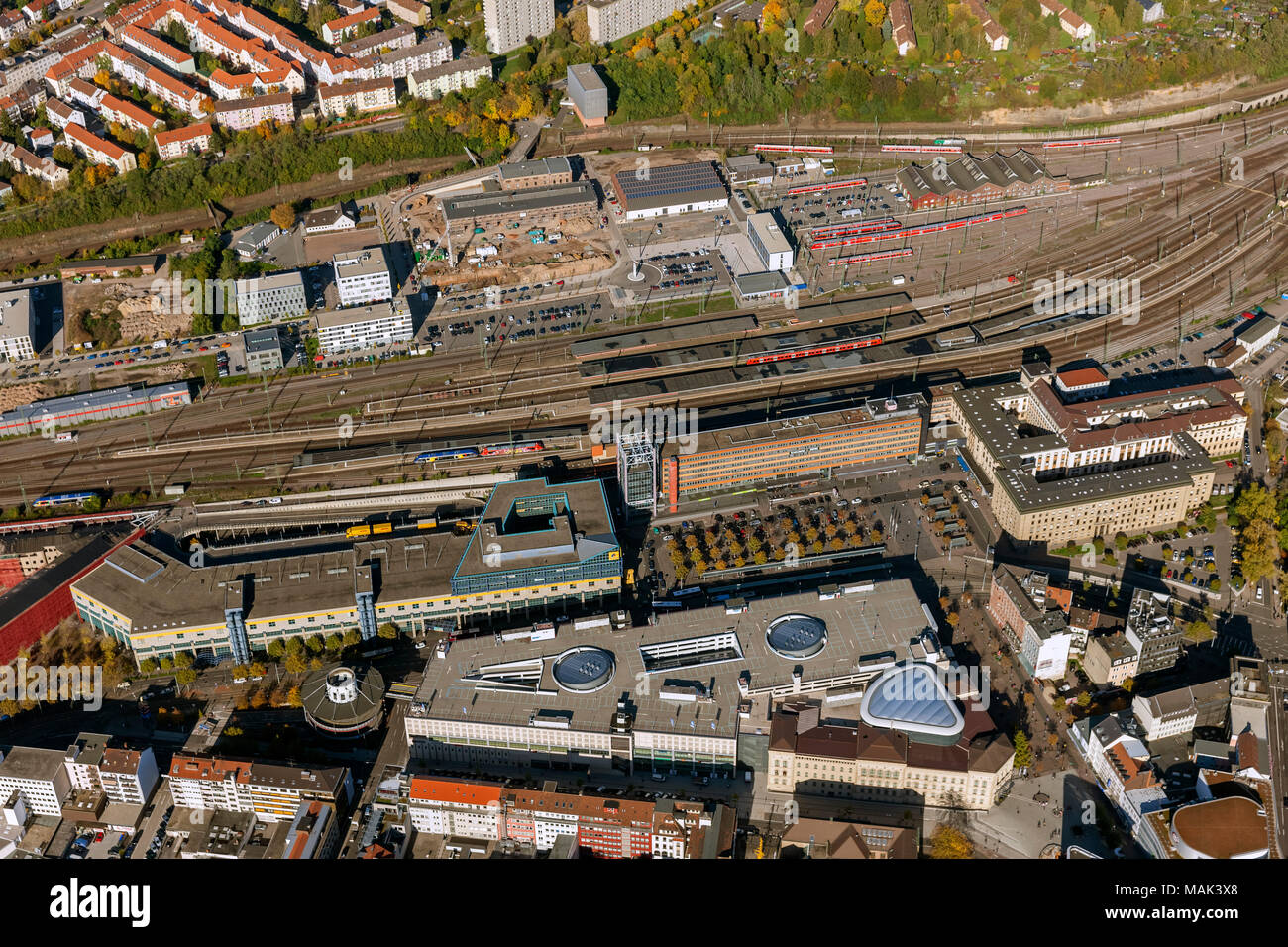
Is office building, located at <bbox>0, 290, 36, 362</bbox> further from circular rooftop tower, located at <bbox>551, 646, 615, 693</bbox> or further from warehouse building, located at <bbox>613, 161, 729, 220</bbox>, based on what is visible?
circular rooftop tower, located at <bbox>551, 646, 615, 693</bbox>

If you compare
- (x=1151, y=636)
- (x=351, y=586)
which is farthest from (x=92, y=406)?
(x=1151, y=636)

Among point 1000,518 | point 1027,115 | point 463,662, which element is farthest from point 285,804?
point 1027,115

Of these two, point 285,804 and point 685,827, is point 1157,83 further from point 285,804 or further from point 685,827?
point 285,804

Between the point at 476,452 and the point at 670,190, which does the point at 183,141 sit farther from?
the point at 476,452

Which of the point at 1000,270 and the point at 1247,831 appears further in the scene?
the point at 1000,270

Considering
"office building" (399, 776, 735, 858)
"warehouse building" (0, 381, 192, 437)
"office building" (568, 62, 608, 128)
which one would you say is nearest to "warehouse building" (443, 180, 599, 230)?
"office building" (568, 62, 608, 128)
